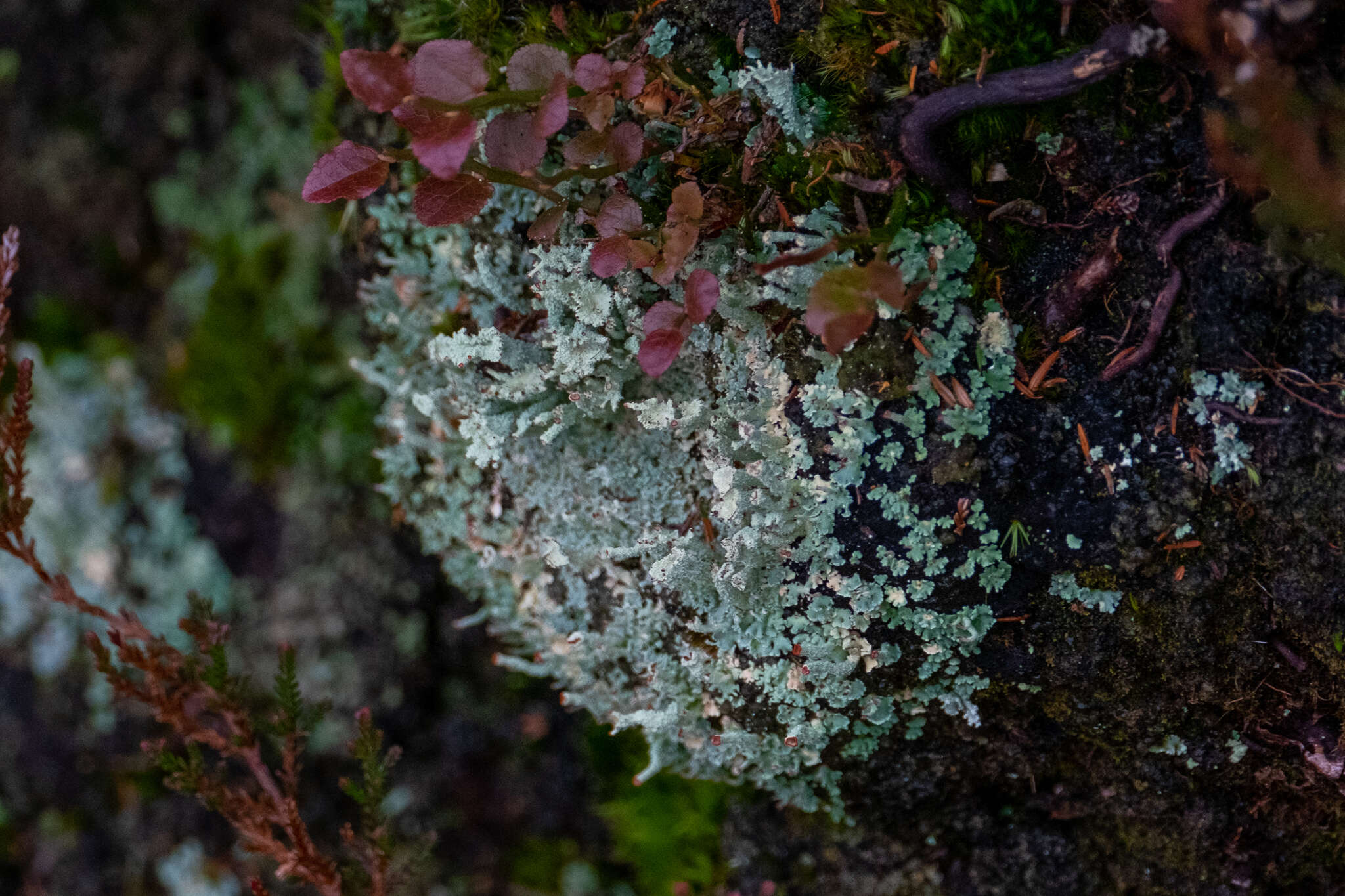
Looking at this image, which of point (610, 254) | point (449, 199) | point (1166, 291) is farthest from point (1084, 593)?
point (449, 199)

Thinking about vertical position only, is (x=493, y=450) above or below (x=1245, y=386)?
below

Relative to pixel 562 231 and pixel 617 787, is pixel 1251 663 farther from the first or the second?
pixel 617 787

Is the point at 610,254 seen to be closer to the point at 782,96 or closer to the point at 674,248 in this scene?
the point at 674,248

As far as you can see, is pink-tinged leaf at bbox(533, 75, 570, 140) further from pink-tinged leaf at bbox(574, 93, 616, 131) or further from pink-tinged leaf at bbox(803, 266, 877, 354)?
pink-tinged leaf at bbox(803, 266, 877, 354)

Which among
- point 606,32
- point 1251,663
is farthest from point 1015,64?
point 1251,663

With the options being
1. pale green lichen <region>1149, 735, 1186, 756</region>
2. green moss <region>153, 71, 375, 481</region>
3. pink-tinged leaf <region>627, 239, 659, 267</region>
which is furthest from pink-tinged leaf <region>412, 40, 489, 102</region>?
pale green lichen <region>1149, 735, 1186, 756</region>
